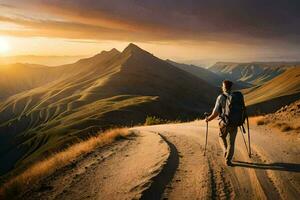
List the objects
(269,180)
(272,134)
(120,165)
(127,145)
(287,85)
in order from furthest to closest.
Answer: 1. (287,85)
2. (272,134)
3. (127,145)
4. (120,165)
5. (269,180)

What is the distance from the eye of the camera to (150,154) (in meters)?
13.5

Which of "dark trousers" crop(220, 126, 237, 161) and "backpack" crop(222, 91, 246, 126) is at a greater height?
"backpack" crop(222, 91, 246, 126)

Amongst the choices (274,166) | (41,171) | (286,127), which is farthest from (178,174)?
(286,127)

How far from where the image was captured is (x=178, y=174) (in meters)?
10.6

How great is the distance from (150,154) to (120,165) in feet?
5.39

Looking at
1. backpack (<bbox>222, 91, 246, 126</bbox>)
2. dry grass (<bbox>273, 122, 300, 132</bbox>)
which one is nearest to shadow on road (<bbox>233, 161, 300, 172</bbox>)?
backpack (<bbox>222, 91, 246, 126</bbox>)

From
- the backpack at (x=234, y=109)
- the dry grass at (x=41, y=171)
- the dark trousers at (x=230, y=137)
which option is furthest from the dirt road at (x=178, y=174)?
the backpack at (x=234, y=109)

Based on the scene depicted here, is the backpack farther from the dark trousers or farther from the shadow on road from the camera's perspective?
the shadow on road

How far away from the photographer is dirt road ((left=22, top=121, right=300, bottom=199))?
904cm

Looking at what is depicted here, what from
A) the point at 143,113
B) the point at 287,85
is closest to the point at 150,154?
the point at 143,113

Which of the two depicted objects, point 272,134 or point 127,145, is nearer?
point 127,145

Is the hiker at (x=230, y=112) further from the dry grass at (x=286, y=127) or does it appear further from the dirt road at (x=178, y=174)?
the dry grass at (x=286, y=127)

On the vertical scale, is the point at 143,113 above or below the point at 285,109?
below

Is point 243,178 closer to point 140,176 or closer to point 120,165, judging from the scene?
point 140,176
